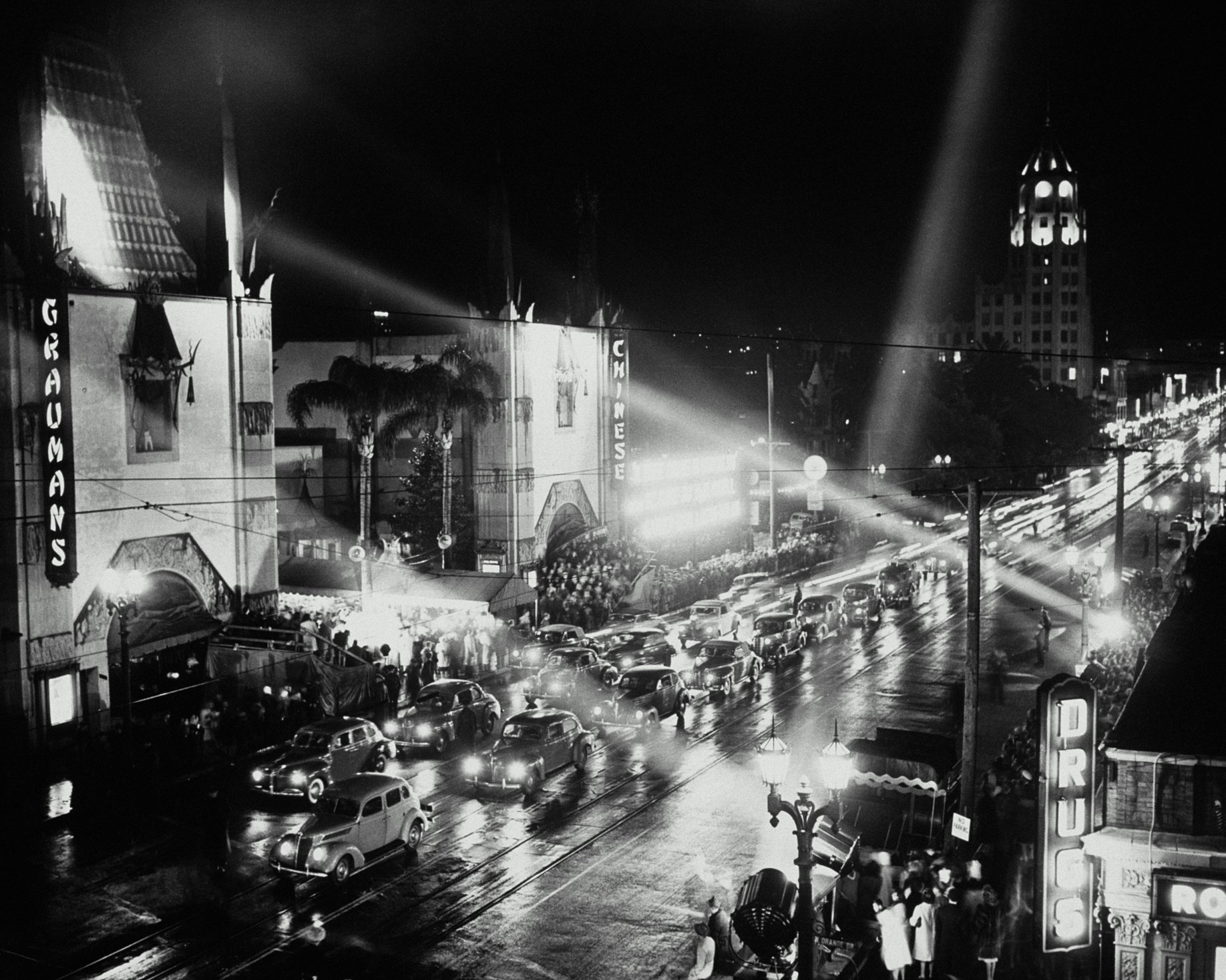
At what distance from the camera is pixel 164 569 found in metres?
32.7

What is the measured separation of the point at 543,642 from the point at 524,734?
38.4 feet

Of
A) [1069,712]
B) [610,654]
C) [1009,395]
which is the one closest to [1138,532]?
[1009,395]

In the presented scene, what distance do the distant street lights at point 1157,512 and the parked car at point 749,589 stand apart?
14208 millimetres

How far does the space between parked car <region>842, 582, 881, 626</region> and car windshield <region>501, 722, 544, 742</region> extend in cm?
2227

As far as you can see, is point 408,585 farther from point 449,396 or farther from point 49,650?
point 49,650

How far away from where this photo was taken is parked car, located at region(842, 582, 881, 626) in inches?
1773

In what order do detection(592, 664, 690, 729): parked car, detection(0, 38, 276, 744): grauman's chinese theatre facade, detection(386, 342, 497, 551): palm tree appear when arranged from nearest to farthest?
detection(0, 38, 276, 744): grauman's chinese theatre facade, detection(592, 664, 690, 729): parked car, detection(386, 342, 497, 551): palm tree

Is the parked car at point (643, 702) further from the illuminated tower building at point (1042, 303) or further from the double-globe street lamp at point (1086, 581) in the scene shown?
the illuminated tower building at point (1042, 303)

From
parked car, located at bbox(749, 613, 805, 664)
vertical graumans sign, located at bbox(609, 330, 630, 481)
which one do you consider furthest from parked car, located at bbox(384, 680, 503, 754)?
vertical graumans sign, located at bbox(609, 330, 630, 481)

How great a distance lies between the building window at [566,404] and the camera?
50438mm

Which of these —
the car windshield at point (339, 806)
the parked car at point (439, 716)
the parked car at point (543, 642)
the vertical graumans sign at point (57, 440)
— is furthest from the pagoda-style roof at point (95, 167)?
the car windshield at point (339, 806)

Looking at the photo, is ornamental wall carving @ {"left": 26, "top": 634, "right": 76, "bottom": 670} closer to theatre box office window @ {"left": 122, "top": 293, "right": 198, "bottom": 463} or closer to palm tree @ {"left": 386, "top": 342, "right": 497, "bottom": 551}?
theatre box office window @ {"left": 122, "top": 293, "right": 198, "bottom": 463}

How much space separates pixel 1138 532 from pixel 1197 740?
203ft

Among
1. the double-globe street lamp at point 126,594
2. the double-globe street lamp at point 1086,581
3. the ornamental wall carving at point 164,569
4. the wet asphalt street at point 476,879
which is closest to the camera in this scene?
the wet asphalt street at point 476,879
